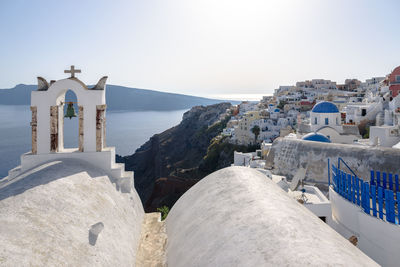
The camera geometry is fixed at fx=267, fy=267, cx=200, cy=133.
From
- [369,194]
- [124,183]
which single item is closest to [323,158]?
[369,194]

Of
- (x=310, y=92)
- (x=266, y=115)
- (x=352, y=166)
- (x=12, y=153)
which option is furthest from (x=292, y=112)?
(x=12, y=153)

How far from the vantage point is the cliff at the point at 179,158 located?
113 feet

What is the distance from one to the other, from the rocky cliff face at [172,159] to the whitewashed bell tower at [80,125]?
2650cm

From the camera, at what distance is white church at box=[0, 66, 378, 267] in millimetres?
3262

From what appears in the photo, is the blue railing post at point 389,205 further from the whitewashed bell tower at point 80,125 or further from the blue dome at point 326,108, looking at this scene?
the blue dome at point 326,108

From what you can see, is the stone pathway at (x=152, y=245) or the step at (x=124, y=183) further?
the step at (x=124, y=183)

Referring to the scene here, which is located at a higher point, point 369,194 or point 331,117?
point 331,117

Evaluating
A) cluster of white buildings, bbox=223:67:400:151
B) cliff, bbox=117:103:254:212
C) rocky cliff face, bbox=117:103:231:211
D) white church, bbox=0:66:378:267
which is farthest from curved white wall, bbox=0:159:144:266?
rocky cliff face, bbox=117:103:231:211

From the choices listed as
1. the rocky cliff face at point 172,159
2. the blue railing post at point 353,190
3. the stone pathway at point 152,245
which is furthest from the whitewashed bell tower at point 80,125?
the rocky cliff face at point 172,159

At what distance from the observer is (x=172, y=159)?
7056 cm

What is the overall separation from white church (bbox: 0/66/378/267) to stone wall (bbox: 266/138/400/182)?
854cm

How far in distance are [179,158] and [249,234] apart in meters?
67.8

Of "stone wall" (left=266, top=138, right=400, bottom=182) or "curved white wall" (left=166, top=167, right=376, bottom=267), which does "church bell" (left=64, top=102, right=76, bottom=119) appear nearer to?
"curved white wall" (left=166, top=167, right=376, bottom=267)

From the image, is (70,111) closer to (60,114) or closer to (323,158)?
(60,114)
